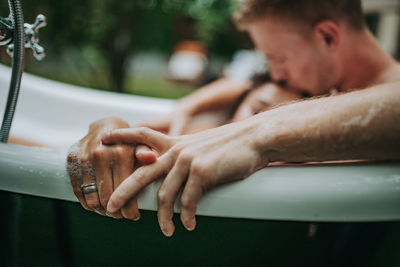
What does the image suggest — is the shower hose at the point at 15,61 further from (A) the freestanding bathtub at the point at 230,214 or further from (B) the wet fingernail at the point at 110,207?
(B) the wet fingernail at the point at 110,207

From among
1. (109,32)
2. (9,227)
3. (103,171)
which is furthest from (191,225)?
(109,32)

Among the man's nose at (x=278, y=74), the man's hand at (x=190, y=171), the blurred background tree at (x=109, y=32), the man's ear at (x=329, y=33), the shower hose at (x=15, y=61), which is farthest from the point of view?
the blurred background tree at (x=109, y=32)

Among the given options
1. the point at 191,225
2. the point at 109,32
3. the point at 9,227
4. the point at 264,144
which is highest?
the point at 264,144

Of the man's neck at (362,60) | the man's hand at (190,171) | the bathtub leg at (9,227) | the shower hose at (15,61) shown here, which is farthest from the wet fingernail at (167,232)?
the man's neck at (362,60)

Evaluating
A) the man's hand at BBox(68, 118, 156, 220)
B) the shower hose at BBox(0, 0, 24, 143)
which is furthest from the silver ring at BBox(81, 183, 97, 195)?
the shower hose at BBox(0, 0, 24, 143)

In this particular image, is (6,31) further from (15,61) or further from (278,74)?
(278,74)

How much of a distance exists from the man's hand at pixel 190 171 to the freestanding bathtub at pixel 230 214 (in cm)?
2

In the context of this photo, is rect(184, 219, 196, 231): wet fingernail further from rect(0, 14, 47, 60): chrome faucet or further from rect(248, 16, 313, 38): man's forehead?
rect(248, 16, 313, 38): man's forehead

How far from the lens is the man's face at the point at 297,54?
936mm

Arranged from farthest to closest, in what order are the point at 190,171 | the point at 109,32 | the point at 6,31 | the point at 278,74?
the point at 109,32 → the point at 278,74 → the point at 6,31 → the point at 190,171

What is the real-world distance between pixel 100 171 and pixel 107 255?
5.7 inches

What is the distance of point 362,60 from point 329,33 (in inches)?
4.9

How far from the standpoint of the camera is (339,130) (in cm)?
43

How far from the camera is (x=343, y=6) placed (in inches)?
35.9
